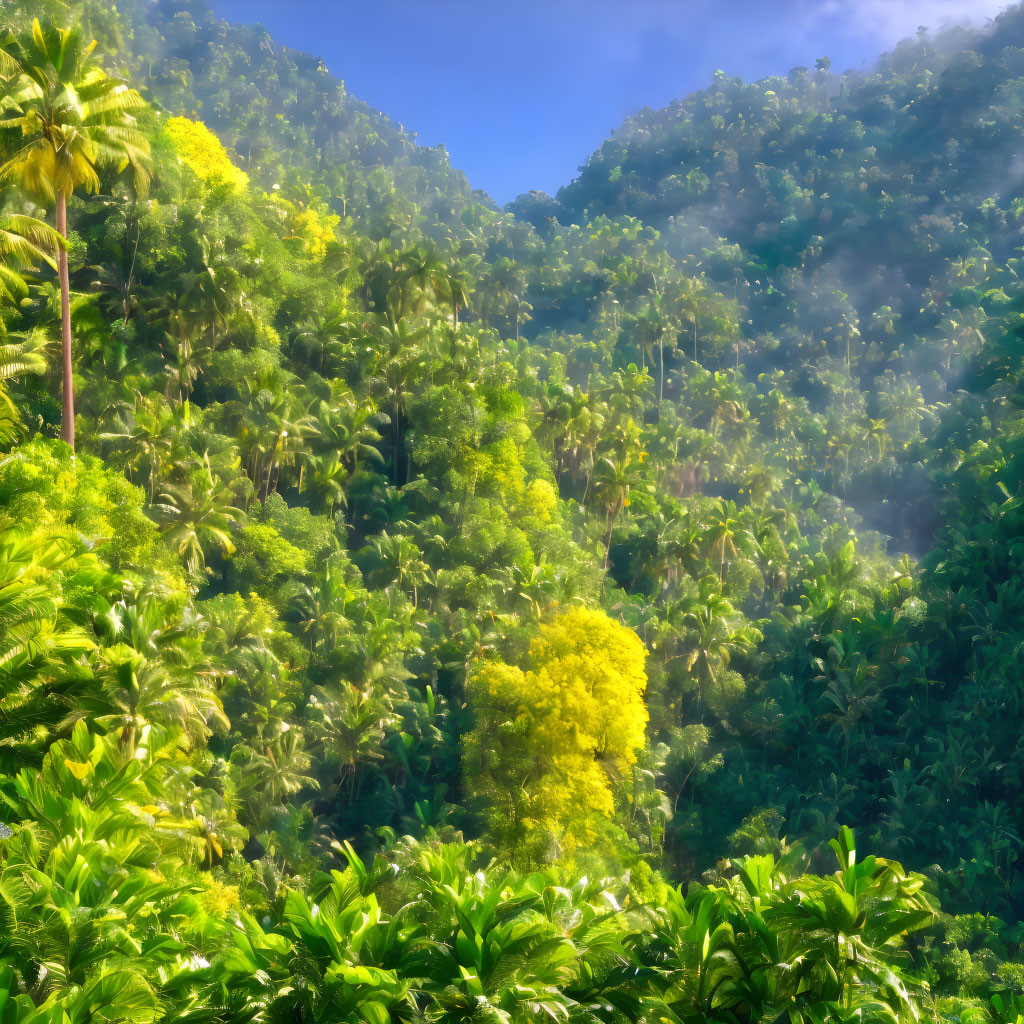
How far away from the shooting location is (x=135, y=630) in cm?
1936

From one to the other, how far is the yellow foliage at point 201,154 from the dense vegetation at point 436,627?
0.37m

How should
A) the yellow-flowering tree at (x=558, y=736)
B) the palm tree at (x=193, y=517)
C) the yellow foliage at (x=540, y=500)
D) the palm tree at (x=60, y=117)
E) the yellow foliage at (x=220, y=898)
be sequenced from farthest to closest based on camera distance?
1. the yellow foliage at (x=540, y=500)
2. the palm tree at (x=193, y=517)
3. the yellow-flowering tree at (x=558, y=736)
4. the palm tree at (x=60, y=117)
5. the yellow foliage at (x=220, y=898)

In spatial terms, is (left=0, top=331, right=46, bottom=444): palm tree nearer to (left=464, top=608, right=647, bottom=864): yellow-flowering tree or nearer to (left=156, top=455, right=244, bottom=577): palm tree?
(left=156, top=455, right=244, bottom=577): palm tree

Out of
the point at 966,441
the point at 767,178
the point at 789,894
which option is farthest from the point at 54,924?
the point at 767,178

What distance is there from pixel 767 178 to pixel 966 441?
73.5 meters

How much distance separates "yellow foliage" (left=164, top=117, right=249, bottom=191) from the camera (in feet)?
167

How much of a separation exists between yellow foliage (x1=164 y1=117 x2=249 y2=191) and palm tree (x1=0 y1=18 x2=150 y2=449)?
25.5m

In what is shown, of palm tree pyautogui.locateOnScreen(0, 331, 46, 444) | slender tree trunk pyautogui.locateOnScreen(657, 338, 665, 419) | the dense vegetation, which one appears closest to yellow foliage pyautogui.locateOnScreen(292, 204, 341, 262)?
the dense vegetation

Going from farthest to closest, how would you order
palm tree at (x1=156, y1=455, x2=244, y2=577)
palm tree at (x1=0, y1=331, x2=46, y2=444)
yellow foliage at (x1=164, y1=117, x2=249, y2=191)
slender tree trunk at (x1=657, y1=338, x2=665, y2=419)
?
1. slender tree trunk at (x1=657, y1=338, x2=665, y2=419)
2. yellow foliage at (x1=164, y1=117, x2=249, y2=191)
3. palm tree at (x1=156, y1=455, x2=244, y2=577)
4. palm tree at (x1=0, y1=331, x2=46, y2=444)

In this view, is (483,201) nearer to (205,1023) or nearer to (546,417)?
(546,417)

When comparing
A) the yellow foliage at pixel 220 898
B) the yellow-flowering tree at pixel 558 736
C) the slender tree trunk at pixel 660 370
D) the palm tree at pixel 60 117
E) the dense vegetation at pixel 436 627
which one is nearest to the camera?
the dense vegetation at pixel 436 627

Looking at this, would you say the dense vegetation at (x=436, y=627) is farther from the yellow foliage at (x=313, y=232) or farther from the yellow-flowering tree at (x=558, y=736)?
the yellow foliage at (x=313, y=232)

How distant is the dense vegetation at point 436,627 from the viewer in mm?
11352

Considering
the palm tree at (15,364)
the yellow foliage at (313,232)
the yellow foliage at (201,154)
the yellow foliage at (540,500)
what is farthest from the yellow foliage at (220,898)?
the yellow foliage at (313,232)
